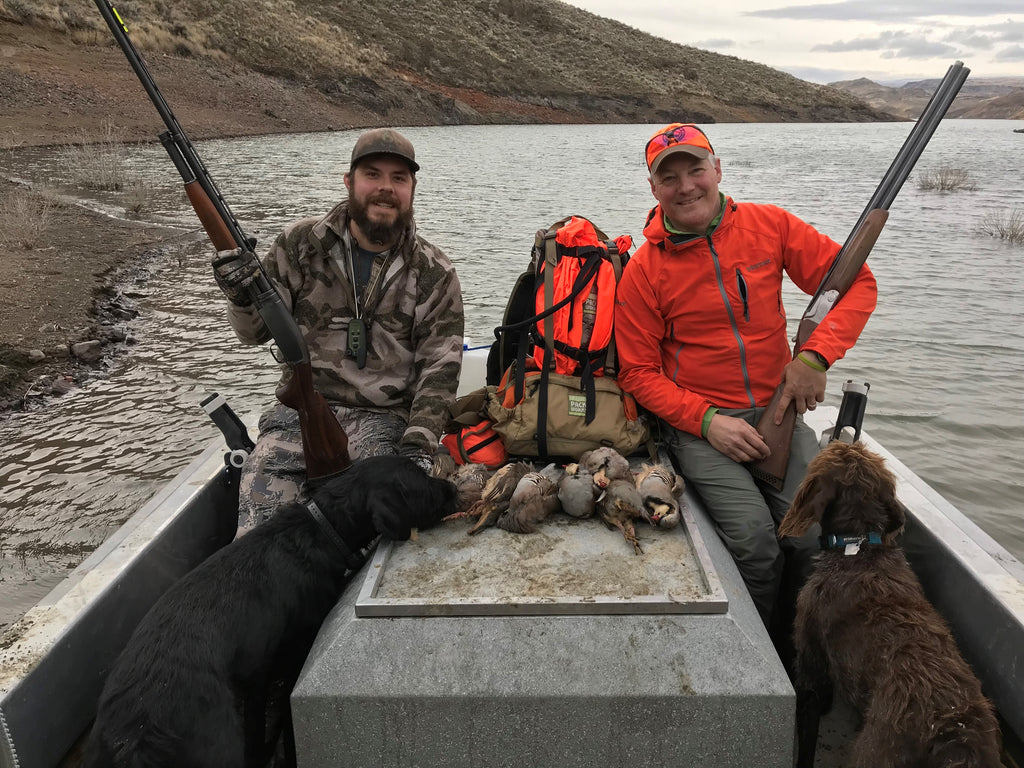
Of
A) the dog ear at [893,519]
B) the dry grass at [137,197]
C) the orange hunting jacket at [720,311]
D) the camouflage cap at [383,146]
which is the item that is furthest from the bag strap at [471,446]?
the dry grass at [137,197]

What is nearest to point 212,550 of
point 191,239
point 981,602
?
point 981,602

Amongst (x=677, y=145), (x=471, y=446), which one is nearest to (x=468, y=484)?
(x=471, y=446)

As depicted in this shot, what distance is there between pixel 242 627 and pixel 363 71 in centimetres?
5700

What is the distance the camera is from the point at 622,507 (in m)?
3.22

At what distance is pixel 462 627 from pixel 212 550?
6.39 feet

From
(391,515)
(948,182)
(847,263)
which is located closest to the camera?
(391,515)

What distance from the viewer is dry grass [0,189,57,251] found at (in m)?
11.0

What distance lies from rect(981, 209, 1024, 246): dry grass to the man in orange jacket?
13.4 meters

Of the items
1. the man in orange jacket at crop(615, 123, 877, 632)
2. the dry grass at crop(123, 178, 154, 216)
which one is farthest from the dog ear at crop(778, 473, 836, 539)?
the dry grass at crop(123, 178, 154, 216)

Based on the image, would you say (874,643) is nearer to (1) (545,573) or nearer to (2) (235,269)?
(1) (545,573)

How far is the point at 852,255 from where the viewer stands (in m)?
3.79

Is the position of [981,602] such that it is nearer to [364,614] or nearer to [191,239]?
[364,614]

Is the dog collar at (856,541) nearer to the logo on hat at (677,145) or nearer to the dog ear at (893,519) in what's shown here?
the dog ear at (893,519)

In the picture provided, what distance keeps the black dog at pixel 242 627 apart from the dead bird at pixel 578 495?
1.73ft
